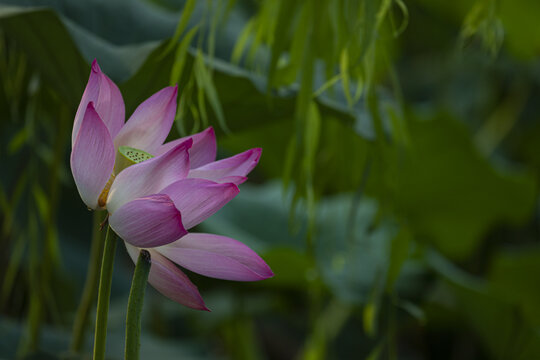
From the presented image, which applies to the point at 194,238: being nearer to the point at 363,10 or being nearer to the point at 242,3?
the point at 363,10

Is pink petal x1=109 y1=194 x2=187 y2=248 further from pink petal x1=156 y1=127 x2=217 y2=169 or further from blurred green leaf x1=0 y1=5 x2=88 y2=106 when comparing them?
blurred green leaf x1=0 y1=5 x2=88 y2=106

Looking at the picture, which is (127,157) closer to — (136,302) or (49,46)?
(136,302)

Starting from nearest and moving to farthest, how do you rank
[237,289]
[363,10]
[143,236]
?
[143,236], [363,10], [237,289]

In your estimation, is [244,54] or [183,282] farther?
[244,54]

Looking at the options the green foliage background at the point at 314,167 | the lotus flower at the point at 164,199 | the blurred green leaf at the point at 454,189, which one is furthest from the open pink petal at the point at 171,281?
the blurred green leaf at the point at 454,189

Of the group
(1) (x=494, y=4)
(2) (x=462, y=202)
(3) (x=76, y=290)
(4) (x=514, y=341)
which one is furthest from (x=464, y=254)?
(1) (x=494, y=4)

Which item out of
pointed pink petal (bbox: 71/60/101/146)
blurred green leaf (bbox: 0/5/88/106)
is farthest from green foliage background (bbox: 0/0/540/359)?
pointed pink petal (bbox: 71/60/101/146)

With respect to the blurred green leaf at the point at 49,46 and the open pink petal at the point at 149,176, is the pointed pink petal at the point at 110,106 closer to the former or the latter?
the open pink petal at the point at 149,176
